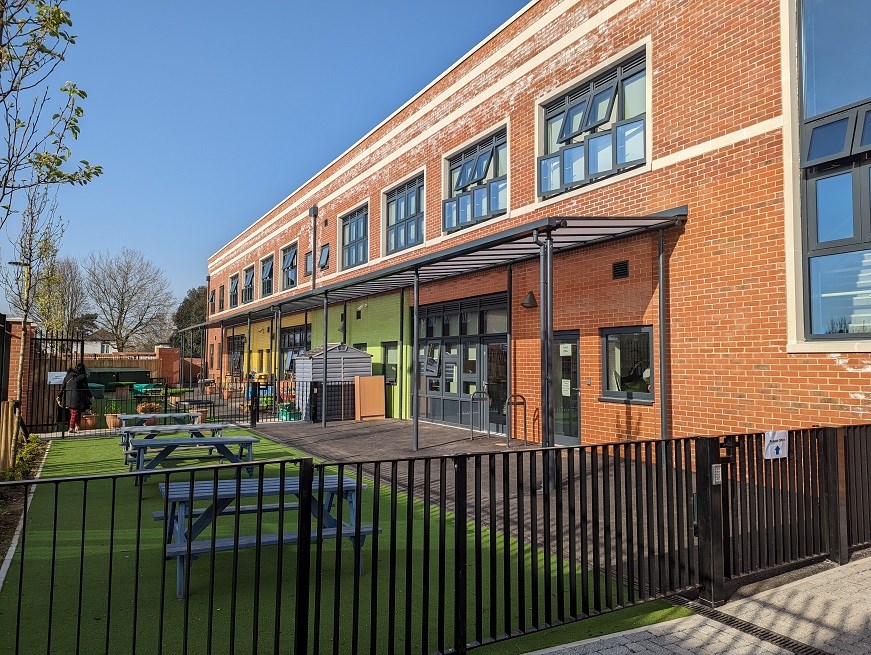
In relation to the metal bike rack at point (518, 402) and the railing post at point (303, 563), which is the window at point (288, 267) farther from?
the railing post at point (303, 563)

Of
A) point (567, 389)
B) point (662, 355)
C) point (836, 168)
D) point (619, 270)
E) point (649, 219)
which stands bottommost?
point (567, 389)

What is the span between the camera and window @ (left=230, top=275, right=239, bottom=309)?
3615 cm

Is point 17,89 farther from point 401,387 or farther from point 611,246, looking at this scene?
point 401,387

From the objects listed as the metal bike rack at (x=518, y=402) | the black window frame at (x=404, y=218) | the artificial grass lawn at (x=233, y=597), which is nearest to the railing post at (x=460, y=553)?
the artificial grass lawn at (x=233, y=597)

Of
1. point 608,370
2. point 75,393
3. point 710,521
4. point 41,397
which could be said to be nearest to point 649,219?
point 608,370

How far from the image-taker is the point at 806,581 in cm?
474

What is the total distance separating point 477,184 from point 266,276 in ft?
61.1

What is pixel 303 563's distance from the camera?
3.22 m

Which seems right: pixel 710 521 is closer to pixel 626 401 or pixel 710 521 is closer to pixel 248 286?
pixel 626 401

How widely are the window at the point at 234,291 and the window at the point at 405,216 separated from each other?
20.4 meters

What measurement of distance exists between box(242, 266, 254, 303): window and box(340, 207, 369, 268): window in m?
13.2

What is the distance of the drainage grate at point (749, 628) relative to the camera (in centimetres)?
362

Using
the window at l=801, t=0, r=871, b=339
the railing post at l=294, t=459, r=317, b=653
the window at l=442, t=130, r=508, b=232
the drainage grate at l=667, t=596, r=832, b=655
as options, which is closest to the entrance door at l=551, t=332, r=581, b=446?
the window at l=442, t=130, r=508, b=232

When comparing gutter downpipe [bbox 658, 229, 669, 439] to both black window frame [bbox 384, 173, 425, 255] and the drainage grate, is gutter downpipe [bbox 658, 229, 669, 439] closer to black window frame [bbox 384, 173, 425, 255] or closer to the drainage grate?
the drainage grate
